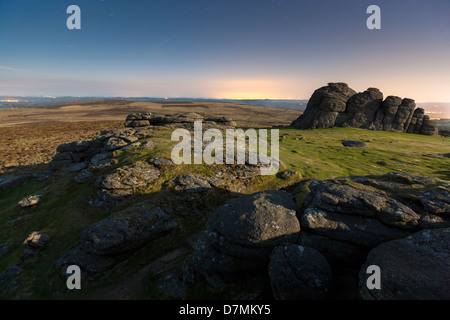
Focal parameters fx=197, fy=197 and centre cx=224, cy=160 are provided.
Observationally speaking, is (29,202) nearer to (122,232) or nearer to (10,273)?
(10,273)

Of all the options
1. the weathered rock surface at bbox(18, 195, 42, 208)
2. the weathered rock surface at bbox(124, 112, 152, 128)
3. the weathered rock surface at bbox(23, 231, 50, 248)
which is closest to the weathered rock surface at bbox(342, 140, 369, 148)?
the weathered rock surface at bbox(124, 112, 152, 128)

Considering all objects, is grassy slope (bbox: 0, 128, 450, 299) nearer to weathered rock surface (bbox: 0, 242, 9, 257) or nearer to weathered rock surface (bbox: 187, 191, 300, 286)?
weathered rock surface (bbox: 0, 242, 9, 257)

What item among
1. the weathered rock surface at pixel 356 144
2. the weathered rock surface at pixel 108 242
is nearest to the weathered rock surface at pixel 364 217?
the weathered rock surface at pixel 108 242

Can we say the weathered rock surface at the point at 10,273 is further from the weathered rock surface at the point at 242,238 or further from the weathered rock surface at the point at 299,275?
the weathered rock surface at the point at 299,275

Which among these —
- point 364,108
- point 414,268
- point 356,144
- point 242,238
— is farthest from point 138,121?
point 364,108
